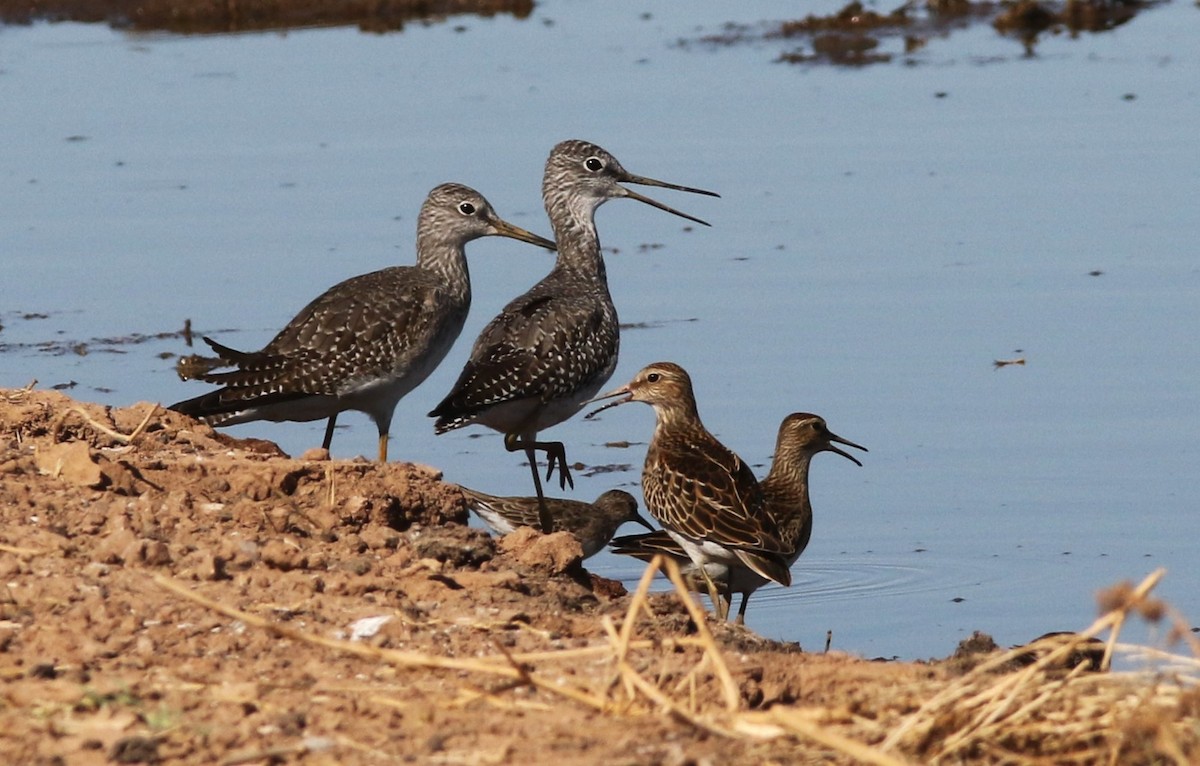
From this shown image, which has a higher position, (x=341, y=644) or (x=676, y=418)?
(x=341, y=644)

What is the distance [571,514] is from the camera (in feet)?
31.5

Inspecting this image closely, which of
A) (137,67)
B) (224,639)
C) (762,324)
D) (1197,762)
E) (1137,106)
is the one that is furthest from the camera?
(137,67)

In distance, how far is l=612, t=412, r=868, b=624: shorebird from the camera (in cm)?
907

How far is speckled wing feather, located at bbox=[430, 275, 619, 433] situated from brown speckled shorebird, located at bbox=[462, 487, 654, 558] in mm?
456

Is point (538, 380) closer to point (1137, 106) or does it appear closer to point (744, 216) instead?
point (744, 216)

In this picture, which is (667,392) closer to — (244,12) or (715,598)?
(715,598)

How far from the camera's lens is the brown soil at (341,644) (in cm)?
492

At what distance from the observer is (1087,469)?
10164 mm

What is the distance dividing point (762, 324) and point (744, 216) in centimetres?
261

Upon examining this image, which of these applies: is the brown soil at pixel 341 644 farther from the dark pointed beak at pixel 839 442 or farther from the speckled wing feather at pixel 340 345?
the dark pointed beak at pixel 839 442

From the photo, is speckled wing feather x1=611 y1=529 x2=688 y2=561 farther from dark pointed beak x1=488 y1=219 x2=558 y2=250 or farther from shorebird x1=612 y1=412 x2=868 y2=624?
dark pointed beak x1=488 y1=219 x2=558 y2=250

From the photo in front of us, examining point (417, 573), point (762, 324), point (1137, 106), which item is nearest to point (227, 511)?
point (417, 573)

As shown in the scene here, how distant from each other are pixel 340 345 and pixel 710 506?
2.09m

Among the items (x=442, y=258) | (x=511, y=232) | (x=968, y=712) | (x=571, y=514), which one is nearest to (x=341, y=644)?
(x=968, y=712)
